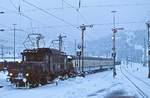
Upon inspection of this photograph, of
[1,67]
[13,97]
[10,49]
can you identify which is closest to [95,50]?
[10,49]

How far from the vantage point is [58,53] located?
4256cm

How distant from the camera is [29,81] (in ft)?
110

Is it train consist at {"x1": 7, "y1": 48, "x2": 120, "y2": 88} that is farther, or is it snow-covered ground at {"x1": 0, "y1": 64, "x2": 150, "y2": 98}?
train consist at {"x1": 7, "y1": 48, "x2": 120, "y2": 88}

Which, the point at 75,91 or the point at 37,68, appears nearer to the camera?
the point at 75,91

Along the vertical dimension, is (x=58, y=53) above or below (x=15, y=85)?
above

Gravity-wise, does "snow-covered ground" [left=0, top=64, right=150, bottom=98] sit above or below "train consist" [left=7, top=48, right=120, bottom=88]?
below

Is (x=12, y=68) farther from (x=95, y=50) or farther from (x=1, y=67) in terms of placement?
(x=95, y=50)

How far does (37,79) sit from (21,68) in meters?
2.04

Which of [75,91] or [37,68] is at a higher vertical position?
[37,68]

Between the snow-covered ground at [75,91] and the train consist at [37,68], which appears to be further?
the train consist at [37,68]

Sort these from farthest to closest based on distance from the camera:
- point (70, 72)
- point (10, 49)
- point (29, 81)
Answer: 1. point (10, 49)
2. point (70, 72)
3. point (29, 81)

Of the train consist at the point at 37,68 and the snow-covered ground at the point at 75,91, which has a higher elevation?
the train consist at the point at 37,68

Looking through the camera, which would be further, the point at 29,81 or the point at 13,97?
the point at 29,81

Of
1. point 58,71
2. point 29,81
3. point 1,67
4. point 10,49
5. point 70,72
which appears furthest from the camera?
point 10,49
